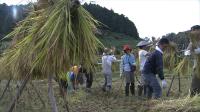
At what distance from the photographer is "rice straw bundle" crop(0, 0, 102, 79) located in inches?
282

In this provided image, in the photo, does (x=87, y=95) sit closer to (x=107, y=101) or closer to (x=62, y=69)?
(x=107, y=101)

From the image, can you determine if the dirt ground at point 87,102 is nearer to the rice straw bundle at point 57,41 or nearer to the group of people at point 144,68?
the group of people at point 144,68

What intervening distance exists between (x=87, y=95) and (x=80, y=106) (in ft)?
8.85

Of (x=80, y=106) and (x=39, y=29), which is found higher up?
(x=39, y=29)

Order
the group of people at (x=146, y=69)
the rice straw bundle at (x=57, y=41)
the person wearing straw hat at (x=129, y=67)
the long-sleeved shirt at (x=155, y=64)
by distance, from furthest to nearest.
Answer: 1. the person wearing straw hat at (x=129, y=67)
2. the long-sleeved shirt at (x=155, y=64)
3. the group of people at (x=146, y=69)
4. the rice straw bundle at (x=57, y=41)

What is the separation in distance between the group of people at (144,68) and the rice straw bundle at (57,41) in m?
4.08

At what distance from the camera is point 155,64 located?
38.1ft

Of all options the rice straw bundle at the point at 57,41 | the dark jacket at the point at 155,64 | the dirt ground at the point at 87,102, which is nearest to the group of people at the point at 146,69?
the dark jacket at the point at 155,64

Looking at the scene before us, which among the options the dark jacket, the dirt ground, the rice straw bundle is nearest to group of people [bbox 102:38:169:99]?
the dark jacket

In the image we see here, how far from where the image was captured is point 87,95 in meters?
15.0

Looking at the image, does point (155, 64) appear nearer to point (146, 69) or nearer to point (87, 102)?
point (146, 69)

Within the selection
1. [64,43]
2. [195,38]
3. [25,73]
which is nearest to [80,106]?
[195,38]

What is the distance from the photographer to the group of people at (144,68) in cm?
1145

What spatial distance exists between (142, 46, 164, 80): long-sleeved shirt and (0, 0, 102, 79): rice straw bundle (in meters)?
4.03
